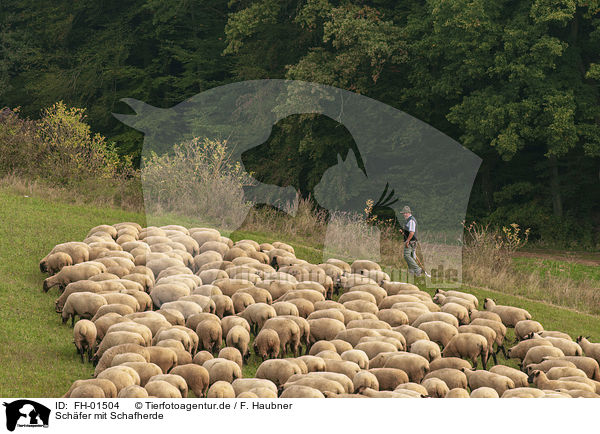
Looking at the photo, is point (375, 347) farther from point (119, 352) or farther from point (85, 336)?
point (85, 336)

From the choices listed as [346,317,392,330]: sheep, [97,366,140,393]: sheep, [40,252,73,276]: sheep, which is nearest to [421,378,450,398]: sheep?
[346,317,392,330]: sheep

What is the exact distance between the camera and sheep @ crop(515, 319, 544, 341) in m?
11.3

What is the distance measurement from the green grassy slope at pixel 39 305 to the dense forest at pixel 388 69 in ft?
34.2

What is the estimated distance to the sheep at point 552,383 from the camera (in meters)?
8.47

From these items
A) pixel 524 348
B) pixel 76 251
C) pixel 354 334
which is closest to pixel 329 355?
pixel 354 334

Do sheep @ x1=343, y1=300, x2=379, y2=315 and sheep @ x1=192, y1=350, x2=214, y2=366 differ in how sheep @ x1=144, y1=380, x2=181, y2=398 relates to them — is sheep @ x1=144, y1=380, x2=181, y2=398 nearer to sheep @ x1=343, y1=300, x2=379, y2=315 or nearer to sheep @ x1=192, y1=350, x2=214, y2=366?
sheep @ x1=192, y1=350, x2=214, y2=366

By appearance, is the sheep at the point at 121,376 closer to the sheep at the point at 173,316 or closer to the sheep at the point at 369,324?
the sheep at the point at 173,316

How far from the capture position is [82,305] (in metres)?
10.4

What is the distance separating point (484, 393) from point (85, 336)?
207 inches

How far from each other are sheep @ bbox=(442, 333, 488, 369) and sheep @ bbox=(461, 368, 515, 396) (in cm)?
117

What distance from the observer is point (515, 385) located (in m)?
8.80
